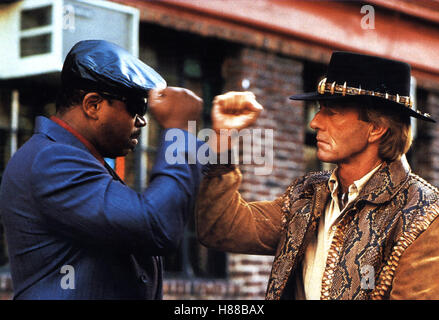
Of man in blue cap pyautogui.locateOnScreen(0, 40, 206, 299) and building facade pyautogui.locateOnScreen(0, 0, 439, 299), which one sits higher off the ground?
building facade pyautogui.locateOnScreen(0, 0, 439, 299)

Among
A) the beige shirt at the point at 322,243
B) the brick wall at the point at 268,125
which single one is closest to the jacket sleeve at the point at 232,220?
the beige shirt at the point at 322,243

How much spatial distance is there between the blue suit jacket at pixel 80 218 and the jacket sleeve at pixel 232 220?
2.28 feet

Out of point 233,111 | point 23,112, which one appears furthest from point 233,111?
point 23,112

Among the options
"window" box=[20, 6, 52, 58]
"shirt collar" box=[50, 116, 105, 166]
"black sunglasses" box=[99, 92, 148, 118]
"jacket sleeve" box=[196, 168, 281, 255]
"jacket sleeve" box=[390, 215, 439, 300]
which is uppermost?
"window" box=[20, 6, 52, 58]

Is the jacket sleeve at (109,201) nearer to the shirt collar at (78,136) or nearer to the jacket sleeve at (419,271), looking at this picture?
the shirt collar at (78,136)

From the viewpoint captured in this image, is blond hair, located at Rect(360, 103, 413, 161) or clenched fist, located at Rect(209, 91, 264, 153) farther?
blond hair, located at Rect(360, 103, 413, 161)

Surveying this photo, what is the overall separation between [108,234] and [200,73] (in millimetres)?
5023

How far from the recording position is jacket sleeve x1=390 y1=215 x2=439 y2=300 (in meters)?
2.66

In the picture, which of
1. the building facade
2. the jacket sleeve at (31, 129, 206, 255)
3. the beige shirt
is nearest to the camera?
the jacket sleeve at (31, 129, 206, 255)

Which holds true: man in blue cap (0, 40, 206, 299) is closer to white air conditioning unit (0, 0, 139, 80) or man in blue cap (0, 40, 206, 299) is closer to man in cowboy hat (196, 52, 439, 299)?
man in cowboy hat (196, 52, 439, 299)

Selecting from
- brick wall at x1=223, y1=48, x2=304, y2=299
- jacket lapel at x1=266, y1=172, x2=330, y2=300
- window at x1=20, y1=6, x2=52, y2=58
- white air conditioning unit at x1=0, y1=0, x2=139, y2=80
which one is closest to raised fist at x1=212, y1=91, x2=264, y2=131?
jacket lapel at x1=266, y1=172, x2=330, y2=300

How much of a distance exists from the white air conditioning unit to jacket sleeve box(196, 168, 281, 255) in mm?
2867

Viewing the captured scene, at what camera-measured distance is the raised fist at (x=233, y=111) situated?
261cm

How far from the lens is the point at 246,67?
7184 millimetres
